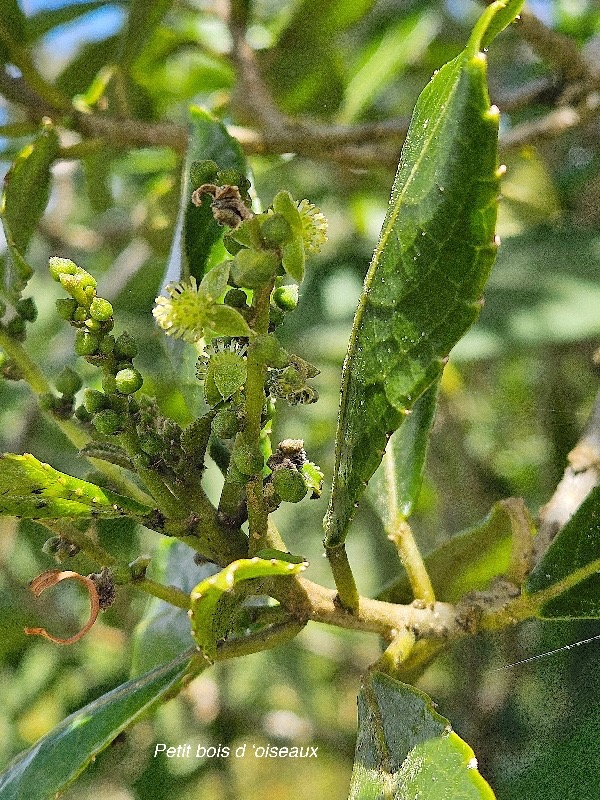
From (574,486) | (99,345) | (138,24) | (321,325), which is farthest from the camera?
(321,325)

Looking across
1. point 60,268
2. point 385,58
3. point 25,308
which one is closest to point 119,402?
point 60,268

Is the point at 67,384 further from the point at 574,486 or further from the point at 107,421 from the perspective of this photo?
the point at 574,486

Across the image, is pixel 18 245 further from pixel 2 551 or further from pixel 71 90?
pixel 2 551

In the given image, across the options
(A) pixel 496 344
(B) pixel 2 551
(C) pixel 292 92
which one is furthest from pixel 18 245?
(B) pixel 2 551

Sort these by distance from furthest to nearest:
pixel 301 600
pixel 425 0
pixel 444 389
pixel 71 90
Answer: pixel 444 389 < pixel 425 0 < pixel 71 90 < pixel 301 600

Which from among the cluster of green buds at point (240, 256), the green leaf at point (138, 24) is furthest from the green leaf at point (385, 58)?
the cluster of green buds at point (240, 256)
